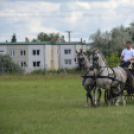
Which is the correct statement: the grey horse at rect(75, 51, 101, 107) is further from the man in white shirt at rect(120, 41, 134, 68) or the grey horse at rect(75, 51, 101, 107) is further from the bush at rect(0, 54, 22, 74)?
the bush at rect(0, 54, 22, 74)

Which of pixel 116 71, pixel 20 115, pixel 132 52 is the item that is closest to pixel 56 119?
pixel 20 115

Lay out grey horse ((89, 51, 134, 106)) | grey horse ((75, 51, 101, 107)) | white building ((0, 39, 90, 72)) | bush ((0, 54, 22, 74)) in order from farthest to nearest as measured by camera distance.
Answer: white building ((0, 39, 90, 72))
bush ((0, 54, 22, 74))
grey horse ((75, 51, 101, 107))
grey horse ((89, 51, 134, 106))

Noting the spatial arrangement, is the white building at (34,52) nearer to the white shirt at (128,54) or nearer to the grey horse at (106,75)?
the white shirt at (128,54)

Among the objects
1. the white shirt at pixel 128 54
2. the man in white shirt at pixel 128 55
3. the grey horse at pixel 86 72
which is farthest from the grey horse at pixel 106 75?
the white shirt at pixel 128 54

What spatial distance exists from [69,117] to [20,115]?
1682 mm

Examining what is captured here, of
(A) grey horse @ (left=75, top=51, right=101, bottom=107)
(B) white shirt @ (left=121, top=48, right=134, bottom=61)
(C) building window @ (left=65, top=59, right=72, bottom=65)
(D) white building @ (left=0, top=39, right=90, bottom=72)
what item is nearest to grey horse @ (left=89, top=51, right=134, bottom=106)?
(A) grey horse @ (left=75, top=51, right=101, bottom=107)

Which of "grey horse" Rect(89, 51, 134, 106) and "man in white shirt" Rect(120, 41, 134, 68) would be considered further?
"man in white shirt" Rect(120, 41, 134, 68)

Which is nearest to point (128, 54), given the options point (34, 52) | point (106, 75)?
point (106, 75)

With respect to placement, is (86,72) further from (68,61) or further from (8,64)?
(68,61)

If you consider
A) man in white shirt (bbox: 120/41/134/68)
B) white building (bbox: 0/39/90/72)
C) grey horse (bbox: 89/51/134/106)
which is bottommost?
grey horse (bbox: 89/51/134/106)

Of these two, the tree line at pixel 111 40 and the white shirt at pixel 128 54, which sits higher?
the tree line at pixel 111 40

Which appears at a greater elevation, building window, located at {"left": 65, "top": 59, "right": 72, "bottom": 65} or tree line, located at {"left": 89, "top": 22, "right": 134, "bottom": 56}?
tree line, located at {"left": 89, "top": 22, "right": 134, "bottom": 56}

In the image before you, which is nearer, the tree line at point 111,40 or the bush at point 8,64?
the bush at point 8,64

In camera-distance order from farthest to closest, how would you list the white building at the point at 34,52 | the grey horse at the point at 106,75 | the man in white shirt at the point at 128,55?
the white building at the point at 34,52
the man in white shirt at the point at 128,55
the grey horse at the point at 106,75
